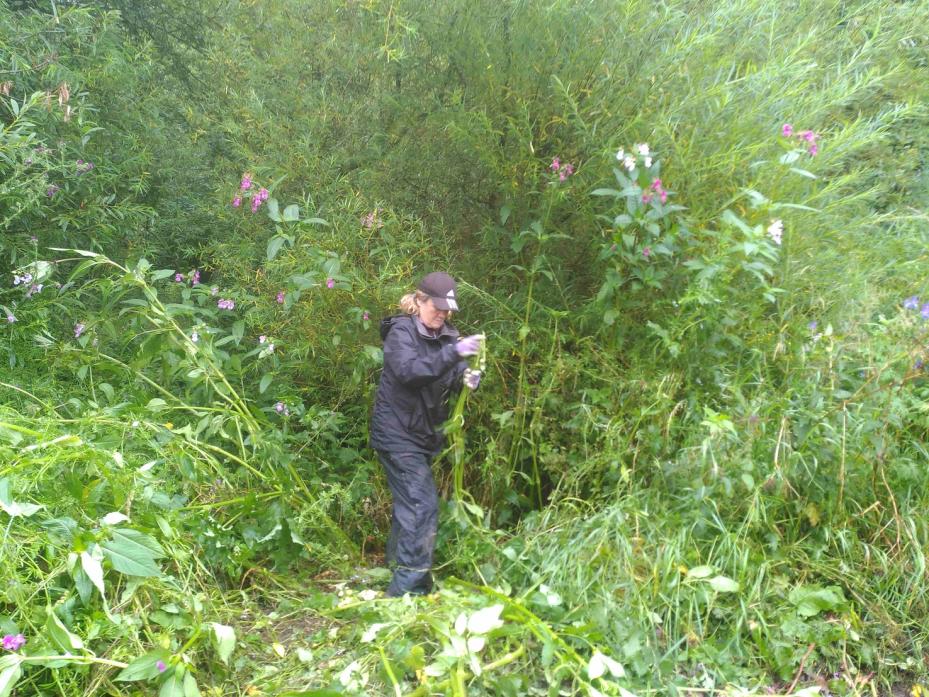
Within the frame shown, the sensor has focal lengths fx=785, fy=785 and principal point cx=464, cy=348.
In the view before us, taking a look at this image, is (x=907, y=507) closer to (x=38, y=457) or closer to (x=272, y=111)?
(x=38, y=457)

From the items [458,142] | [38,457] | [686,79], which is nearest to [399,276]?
[458,142]

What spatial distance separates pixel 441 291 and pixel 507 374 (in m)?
0.80

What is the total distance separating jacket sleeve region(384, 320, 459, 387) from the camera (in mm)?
3716

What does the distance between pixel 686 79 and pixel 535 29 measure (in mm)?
819

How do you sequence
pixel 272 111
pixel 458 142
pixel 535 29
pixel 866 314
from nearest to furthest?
pixel 866 314 < pixel 535 29 < pixel 458 142 < pixel 272 111

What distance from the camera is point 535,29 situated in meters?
4.07

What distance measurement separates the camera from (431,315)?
388cm

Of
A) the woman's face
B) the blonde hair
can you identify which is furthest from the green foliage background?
the woman's face

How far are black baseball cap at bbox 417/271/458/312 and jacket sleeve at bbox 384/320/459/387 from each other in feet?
0.67

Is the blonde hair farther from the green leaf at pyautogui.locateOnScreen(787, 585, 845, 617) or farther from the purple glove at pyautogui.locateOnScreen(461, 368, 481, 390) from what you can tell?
the green leaf at pyautogui.locateOnScreen(787, 585, 845, 617)

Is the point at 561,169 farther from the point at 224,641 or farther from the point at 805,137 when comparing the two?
the point at 224,641

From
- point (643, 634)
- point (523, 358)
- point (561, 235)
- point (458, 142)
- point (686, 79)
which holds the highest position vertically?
point (686, 79)

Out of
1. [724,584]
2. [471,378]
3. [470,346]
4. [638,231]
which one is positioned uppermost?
[638,231]

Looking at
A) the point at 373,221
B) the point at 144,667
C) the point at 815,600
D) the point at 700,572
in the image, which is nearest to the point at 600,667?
the point at 700,572
